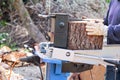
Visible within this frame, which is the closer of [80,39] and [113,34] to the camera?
[80,39]

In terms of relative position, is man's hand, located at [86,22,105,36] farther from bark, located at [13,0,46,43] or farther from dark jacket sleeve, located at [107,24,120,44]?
bark, located at [13,0,46,43]

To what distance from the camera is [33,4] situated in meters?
6.64

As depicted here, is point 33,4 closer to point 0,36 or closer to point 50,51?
point 0,36

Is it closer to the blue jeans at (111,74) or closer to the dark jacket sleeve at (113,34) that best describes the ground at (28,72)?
the blue jeans at (111,74)

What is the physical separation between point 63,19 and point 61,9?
180 inches

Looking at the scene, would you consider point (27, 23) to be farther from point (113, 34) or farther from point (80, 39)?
point (80, 39)

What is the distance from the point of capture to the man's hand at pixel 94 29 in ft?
5.46

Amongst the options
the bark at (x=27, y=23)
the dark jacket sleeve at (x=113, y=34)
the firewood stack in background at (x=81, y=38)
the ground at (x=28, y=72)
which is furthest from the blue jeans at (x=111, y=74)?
the bark at (x=27, y=23)

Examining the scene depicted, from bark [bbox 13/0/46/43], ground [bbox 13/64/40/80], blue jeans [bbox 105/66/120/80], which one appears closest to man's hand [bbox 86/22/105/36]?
blue jeans [bbox 105/66/120/80]

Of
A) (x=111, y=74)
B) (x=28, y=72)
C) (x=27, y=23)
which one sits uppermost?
(x=27, y=23)

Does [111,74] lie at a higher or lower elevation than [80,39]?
lower

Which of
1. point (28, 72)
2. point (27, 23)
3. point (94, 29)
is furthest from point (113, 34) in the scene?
point (27, 23)

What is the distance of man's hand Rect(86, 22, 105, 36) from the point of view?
5.46 ft

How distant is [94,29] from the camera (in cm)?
167
